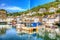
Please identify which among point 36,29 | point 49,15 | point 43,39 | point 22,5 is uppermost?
point 22,5

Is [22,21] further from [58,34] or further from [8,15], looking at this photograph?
[58,34]

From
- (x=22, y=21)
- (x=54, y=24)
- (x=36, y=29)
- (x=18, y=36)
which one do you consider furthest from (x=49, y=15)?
(x=18, y=36)

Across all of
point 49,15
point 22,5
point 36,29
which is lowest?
point 36,29

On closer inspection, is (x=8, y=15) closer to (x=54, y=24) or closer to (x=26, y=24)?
(x=26, y=24)

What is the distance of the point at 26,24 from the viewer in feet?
8.25

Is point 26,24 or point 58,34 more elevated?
point 26,24

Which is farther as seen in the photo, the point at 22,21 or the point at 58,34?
the point at 22,21

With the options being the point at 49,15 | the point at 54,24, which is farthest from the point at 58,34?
the point at 49,15

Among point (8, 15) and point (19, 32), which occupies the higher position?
point (8, 15)

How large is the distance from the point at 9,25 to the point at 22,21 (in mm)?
239

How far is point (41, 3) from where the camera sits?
2506 mm

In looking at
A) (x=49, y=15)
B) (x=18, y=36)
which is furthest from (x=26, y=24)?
(x=49, y=15)

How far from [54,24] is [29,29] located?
0.44m

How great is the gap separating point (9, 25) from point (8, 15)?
0.60 feet
